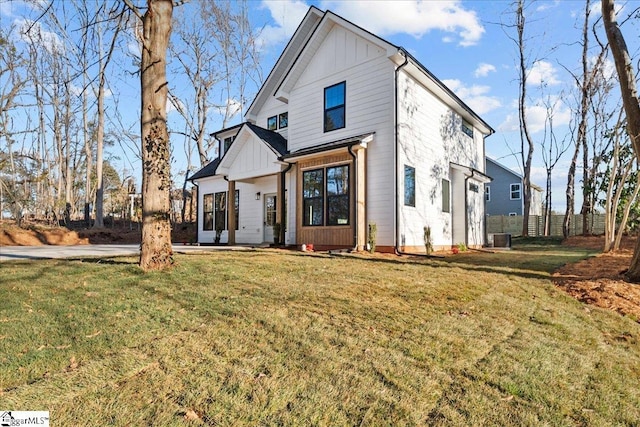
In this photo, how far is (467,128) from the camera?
15.1 m

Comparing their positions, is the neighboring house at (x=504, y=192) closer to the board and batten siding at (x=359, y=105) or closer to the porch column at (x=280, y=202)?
the board and batten siding at (x=359, y=105)

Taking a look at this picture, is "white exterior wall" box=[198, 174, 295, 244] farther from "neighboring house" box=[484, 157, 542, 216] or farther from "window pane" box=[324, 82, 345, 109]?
"neighboring house" box=[484, 157, 542, 216]

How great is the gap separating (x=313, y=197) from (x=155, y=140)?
5.88 metres

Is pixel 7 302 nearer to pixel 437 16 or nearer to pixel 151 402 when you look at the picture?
pixel 151 402

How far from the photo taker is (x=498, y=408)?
2197 millimetres

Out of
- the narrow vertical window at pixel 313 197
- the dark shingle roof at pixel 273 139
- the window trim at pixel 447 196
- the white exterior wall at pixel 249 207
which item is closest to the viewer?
the narrow vertical window at pixel 313 197

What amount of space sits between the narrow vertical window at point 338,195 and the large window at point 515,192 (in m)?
24.7

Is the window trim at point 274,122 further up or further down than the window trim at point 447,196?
further up

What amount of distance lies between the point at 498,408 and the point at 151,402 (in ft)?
6.72

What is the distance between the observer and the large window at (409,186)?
34.8ft

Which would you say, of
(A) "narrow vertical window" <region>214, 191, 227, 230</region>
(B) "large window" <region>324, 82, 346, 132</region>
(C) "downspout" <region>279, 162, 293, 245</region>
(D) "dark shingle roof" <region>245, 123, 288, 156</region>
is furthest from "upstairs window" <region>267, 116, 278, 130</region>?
(B) "large window" <region>324, 82, 346, 132</region>

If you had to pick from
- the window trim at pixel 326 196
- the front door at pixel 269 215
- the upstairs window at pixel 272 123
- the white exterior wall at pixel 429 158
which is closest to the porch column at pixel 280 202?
the window trim at pixel 326 196

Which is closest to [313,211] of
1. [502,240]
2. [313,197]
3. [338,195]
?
[313,197]

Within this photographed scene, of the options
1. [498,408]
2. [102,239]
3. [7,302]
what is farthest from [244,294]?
[102,239]
